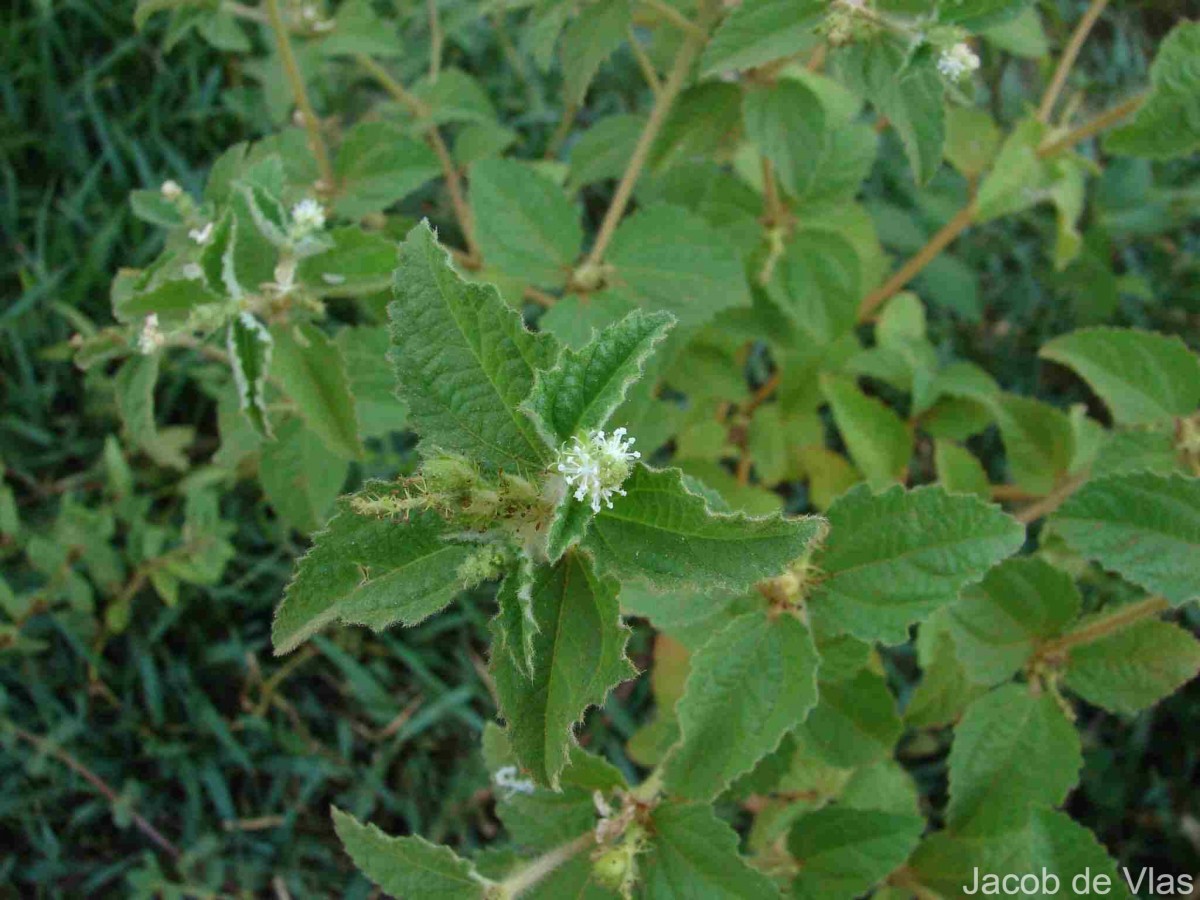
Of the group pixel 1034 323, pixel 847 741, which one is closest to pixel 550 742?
pixel 847 741

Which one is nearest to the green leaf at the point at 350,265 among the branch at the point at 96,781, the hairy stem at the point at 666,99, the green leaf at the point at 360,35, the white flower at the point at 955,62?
the hairy stem at the point at 666,99

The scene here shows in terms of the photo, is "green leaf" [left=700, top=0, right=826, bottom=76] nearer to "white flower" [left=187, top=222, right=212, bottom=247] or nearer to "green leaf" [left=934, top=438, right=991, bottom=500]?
"white flower" [left=187, top=222, right=212, bottom=247]

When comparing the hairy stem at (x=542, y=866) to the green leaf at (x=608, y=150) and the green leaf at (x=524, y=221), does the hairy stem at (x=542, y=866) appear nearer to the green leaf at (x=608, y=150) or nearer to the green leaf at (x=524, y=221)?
the green leaf at (x=524, y=221)

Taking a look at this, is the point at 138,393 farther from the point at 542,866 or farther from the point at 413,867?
the point at 542,866

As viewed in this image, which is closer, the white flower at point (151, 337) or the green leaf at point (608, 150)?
the white flower at point (151, 337)

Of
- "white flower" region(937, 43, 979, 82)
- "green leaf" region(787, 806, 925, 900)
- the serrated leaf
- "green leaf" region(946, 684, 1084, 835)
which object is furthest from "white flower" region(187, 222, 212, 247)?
"green leaf" region(946, 684, 1084, 835)

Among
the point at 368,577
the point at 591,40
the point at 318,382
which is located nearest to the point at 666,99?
the point at 591,40
